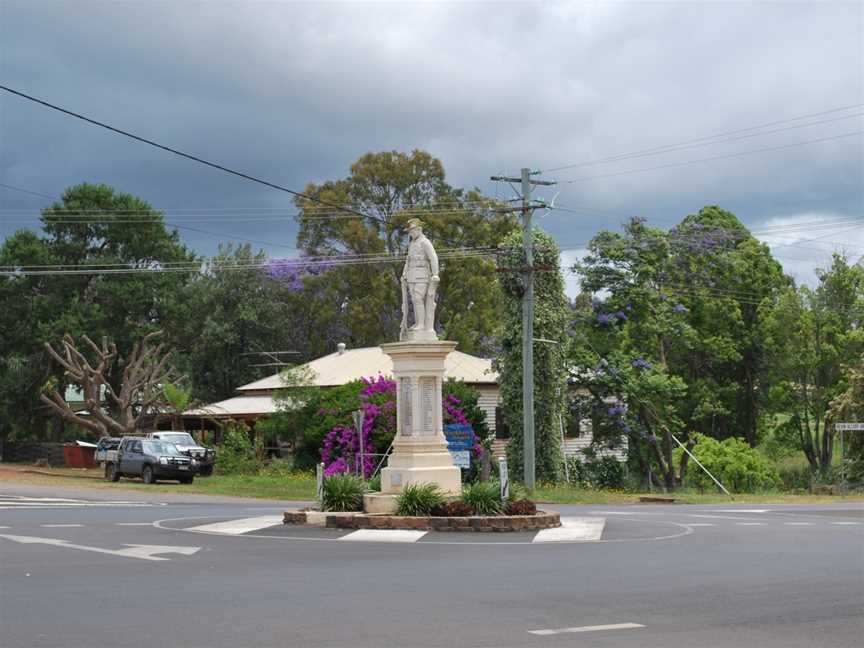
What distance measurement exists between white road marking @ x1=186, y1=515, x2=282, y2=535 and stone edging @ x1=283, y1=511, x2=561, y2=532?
4.37 ft

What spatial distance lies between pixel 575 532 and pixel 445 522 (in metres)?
2.30

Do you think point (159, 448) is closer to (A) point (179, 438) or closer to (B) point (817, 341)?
(A) point (179, 438)

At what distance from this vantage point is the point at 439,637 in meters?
9.15

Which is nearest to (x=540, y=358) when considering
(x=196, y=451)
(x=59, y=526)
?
(x=196, y=451)

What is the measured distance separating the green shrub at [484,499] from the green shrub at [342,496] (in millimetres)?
2229

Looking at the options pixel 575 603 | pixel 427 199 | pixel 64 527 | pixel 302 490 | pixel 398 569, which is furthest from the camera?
pixel 427 199

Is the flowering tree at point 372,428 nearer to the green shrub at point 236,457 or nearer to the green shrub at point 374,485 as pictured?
the green shrub at point 236,457

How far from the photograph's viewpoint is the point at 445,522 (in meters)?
20.2

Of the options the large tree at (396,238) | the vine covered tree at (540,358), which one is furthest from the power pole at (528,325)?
the large tree at (396,238)

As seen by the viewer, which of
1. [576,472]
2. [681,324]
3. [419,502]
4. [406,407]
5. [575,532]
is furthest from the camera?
[681,324]

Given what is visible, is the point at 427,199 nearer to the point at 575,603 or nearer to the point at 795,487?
the point at 795,487

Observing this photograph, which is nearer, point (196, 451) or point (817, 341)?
point (196, 451)

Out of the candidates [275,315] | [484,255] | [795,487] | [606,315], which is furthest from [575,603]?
[275,315]

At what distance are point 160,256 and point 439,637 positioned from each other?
2076 inches
